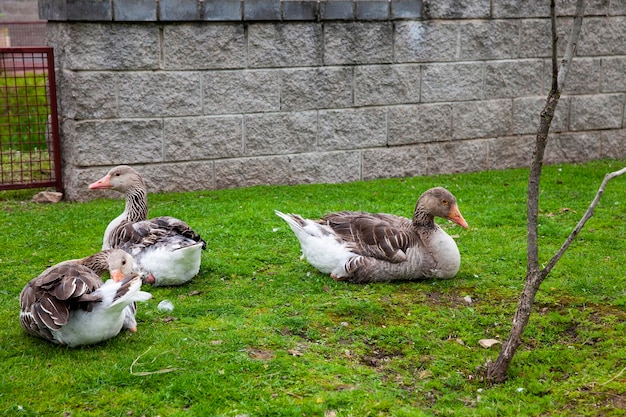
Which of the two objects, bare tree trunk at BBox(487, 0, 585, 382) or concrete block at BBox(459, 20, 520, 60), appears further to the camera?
concrete block at BBox(459, 20, 520, 60)

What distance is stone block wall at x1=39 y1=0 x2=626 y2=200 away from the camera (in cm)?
943

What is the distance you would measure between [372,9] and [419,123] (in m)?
Answer: 1.73

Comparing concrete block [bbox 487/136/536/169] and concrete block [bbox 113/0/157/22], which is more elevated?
concrete block [bbox 113/0/157/22]

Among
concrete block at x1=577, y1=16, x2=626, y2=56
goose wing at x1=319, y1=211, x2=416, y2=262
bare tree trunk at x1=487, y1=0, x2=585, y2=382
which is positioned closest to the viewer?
bare tree trunk at x1=487, y1=0, x2=585, y2=382

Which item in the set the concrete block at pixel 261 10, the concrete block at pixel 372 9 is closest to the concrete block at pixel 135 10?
the concrete block at pixel 261 10

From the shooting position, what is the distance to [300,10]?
10.1m

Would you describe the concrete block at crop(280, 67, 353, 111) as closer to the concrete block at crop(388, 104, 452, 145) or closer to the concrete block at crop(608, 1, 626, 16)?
the concrete block at crop(388, 104, 452, 145)

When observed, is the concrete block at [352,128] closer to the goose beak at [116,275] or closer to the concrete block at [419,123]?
the concrete block at [419,123]

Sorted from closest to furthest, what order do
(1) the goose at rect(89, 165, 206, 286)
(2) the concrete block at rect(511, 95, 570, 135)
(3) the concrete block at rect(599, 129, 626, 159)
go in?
(1) the goose at rect(89, 165, 206, 286), (2) the concrete block at rect(511, 95, 570, 135), (3) the concrete block at rect(599, 129, 626, 159)

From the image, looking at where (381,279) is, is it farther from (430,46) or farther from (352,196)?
(430,46)

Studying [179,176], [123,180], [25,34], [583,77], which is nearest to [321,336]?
[123,180]

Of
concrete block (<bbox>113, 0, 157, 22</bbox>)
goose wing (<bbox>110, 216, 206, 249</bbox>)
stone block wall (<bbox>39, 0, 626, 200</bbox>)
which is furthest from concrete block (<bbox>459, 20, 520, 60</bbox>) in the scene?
goose wing (<bbox>110, 216, 206, 249</bbox>)

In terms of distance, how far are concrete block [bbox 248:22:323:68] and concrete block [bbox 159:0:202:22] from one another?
0.74m

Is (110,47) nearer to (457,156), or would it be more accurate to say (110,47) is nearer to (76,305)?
(76,305)
